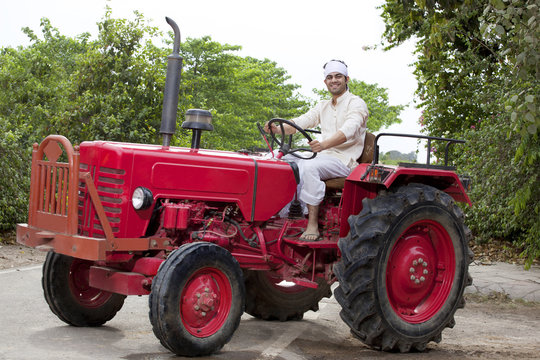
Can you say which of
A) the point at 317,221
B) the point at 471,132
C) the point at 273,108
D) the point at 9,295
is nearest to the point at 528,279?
the point at 471,132

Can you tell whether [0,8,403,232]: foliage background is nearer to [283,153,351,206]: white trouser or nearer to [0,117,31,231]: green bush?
[0,117,31,231]: green bush

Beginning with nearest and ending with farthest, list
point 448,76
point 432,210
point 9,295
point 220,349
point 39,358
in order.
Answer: point 39,358 < point 220,349 < point 432,210 < point 9,295 < point 448,76

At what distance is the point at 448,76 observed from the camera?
Answer: 52.1 ft

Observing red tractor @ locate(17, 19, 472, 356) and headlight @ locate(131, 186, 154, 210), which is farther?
headlight @ locate(131, 186, 154, 210)

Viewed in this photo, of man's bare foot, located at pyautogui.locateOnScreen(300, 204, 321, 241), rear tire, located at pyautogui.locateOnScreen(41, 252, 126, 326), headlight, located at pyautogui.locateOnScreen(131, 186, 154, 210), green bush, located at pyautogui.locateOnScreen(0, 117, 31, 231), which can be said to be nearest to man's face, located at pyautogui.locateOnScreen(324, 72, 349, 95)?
man's bare foot, located at pyautogui.locateOnScreen(300, 204, 321, 241)

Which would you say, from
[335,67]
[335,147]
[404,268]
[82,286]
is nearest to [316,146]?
[335,147]

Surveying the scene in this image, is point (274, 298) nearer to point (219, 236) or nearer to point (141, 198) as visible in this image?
point (219, 236)

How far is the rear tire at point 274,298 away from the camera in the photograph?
7059 mm

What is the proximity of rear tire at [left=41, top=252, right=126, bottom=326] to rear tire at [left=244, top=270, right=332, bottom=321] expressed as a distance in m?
1.37

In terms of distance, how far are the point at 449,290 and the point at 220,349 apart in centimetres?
215

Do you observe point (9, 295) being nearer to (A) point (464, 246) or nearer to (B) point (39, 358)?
(B) point (39, 358)

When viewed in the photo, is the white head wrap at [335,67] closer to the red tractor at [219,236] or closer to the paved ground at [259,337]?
the red tractor at [219,236]

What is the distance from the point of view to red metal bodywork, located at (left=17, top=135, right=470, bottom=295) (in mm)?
5395

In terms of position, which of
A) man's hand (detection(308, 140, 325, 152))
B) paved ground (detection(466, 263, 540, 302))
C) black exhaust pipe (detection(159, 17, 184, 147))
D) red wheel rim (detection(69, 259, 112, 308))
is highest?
black exhaust pipe (detection(159, 17, 184, 147))
